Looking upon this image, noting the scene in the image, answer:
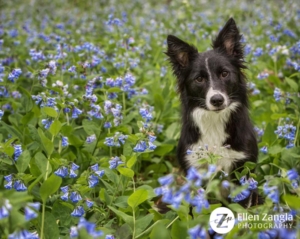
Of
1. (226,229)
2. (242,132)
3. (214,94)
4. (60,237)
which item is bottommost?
(60,237)

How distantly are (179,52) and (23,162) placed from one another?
69.2 inches

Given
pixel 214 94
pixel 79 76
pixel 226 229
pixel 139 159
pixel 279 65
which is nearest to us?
pixel 226 229

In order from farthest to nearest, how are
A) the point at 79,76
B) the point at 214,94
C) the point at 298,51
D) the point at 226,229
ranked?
the point at 298,51 < the point at 79,76 < the point at 214,94 < the point at 226,229

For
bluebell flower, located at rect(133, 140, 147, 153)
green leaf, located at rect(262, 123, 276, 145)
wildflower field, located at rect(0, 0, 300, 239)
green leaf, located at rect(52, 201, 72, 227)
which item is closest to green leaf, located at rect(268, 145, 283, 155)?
wildflower field, located at rect(0, 0, 300, 239)

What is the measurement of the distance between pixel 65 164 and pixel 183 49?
1678mm

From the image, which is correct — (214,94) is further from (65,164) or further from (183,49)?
(65,164)

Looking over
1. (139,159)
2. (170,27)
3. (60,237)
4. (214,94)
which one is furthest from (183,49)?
(170,27)

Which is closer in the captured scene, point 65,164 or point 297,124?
point 65,164

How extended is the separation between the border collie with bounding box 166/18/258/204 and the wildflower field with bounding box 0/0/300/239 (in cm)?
15

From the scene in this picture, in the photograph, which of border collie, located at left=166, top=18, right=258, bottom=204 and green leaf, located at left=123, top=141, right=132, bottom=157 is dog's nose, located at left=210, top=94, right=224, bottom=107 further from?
green leaf, located at left=123, top=141, right=132, bottom=157

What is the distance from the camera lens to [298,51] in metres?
5.54

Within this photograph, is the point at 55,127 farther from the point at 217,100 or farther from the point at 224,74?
the point at 224,74

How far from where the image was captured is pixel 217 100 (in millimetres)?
3941

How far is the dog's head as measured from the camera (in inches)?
160
